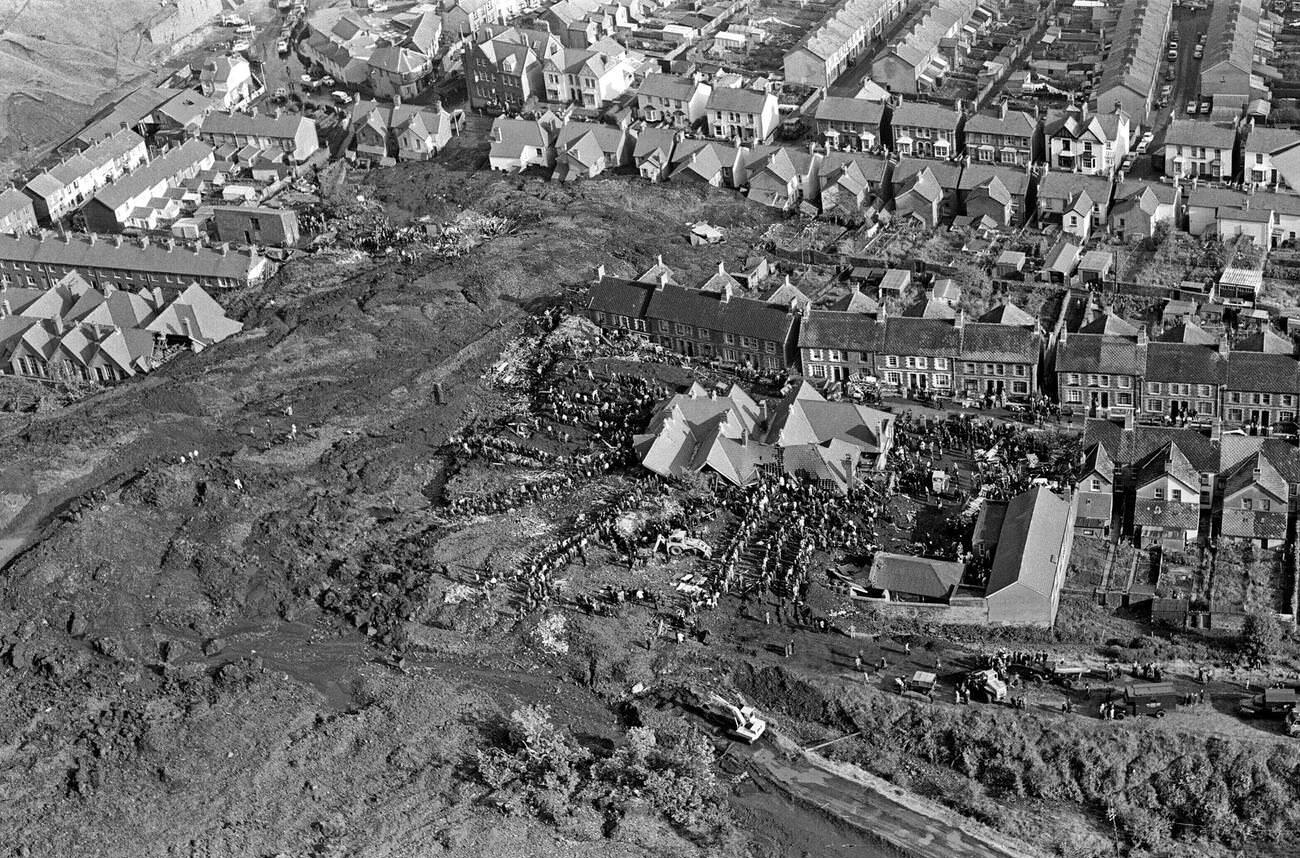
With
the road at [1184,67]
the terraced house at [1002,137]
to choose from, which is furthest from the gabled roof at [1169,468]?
the road at [1184,67]

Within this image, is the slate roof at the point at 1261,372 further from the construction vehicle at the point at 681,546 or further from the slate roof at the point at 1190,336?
the construction vehicle at the point at 681,546

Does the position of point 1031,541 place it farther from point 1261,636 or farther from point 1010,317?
point 1010,317

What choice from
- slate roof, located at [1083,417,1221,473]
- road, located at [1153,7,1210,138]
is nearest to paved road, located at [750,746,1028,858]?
slate roof, located at [1083,417,1221,473]

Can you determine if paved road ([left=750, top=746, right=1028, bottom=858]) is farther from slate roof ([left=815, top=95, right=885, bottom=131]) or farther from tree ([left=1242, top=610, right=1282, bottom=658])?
slate roof ([left=815, top=95, right=885, bottom=131])

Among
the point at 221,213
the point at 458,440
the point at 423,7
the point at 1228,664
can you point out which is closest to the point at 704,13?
the point at 423,7

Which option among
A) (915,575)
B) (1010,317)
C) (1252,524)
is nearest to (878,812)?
(915,575)
